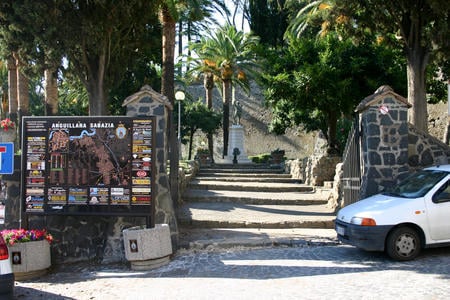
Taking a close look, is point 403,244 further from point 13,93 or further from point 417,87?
point 13,93

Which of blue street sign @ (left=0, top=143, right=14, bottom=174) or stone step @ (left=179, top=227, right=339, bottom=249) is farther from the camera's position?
stone step @ (left=179, top=227, right=339, bottom=249)

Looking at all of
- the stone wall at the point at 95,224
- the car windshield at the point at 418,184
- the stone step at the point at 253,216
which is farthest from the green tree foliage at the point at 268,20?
the stone wall at the point at 95,224

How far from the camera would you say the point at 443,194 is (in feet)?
25.6

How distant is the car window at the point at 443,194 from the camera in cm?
775

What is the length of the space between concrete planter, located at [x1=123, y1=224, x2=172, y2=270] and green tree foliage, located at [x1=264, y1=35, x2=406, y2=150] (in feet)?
30.0

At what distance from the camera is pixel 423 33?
42.3 feet

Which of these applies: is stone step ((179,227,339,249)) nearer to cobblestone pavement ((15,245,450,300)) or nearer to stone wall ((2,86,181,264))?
cobblestone pavement ((15,245,450,300))

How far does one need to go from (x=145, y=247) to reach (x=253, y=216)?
420 centimetres

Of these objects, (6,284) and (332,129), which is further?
(332,129)

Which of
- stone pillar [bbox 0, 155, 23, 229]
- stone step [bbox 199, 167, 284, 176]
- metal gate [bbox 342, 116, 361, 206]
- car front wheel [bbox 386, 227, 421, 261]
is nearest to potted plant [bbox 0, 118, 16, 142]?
stone pillar [bbox 0, 155, 23, 229]

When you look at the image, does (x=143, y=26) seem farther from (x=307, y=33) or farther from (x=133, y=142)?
(x=307, y=33)

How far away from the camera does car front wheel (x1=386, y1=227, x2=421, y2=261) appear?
7.60 m

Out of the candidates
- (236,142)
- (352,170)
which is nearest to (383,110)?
(352,170)

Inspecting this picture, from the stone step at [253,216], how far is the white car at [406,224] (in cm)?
275
